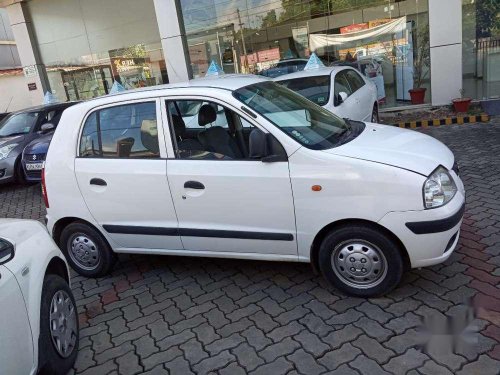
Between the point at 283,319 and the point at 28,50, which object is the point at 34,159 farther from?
the point at 28,50

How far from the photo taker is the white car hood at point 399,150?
3.08 meters

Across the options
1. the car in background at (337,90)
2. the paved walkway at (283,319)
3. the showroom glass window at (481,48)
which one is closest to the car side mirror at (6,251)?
the paved walkway at (283,319)

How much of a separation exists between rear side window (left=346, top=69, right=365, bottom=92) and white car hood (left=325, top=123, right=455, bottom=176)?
3930 mm

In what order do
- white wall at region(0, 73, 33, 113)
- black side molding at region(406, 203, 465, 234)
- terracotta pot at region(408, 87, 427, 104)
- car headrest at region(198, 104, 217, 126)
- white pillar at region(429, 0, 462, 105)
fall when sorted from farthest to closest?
white wall at region(0, 73, 33, 113) → terracotta pot at region(408, 87, 427, 104) → white pillar at region(429, 0, 462, 105) → car headrest at region(198, 104, 217, 126) → black side molding at region(406, 203, 465, 234)

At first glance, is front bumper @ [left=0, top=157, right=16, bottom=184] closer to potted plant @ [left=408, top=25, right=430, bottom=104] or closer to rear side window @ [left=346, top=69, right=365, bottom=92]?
rear side window @ [left=346, top=69, right=365, bottom=92]

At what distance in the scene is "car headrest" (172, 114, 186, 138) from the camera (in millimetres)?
3693

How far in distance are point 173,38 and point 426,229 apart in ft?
35.9

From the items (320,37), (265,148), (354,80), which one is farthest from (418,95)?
(265,148)

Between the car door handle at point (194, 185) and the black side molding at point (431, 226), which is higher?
the car door handle at point (194, 185)

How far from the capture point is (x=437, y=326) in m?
2.93

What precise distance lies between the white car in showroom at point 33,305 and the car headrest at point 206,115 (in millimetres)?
1547

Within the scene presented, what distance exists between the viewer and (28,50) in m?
15.6

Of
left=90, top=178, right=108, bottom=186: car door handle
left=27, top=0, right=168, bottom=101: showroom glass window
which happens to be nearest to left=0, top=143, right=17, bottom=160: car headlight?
left=90, top=178, right=108, bottom=186: car door handle

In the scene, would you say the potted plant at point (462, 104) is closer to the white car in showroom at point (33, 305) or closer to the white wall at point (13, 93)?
the white car in showroom at point (33, 305)
